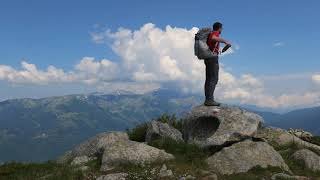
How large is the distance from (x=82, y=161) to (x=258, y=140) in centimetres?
785

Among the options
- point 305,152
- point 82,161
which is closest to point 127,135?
point 82,161

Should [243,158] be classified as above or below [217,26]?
below

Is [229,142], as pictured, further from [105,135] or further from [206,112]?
[105,135]

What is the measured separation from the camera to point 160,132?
73.8ft

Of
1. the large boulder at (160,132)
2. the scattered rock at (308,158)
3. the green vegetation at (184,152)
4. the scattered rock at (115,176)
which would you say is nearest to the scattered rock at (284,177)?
the scattered rock at (308,158)

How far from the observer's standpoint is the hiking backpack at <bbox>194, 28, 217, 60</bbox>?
2129 centimetres

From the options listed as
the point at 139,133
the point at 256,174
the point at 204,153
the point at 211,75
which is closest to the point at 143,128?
the point at 139,133

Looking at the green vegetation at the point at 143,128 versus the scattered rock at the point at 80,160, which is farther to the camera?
the green vegetation at the point at 143,128

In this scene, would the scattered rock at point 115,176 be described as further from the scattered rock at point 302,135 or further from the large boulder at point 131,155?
the scattered rock at point 302,135

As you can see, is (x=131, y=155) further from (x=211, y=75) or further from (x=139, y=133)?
(x=139, y=133)

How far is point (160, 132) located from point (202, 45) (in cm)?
473

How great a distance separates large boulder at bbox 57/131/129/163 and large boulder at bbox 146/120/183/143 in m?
1.43

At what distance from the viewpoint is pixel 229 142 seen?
63.6 ft

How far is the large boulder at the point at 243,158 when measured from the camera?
17.1m
